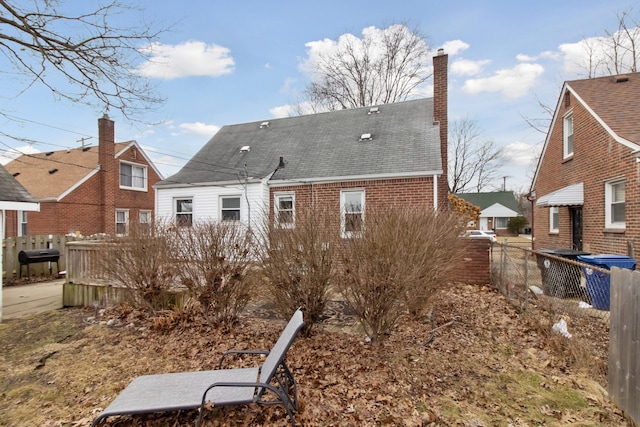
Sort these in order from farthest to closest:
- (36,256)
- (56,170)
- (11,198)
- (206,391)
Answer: (56,170), (36,256), (11,198), (206,391)

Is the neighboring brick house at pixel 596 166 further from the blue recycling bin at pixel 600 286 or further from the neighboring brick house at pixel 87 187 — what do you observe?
the neighboring brick house at pixel 87 187

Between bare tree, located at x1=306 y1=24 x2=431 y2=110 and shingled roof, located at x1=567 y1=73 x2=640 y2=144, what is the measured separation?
1587 cm

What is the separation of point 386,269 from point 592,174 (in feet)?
34.3

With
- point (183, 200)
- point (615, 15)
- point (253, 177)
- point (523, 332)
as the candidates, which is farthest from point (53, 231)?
point (615, 15)

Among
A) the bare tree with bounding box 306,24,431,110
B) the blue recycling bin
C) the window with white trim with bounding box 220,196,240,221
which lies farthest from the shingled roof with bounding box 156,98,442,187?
the bare tree with bounding box 306,24,431,110

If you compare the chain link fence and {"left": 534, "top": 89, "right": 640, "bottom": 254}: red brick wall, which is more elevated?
{"left": 534, "top": 89, "right": 640, "bottom": 254}: red brick wall

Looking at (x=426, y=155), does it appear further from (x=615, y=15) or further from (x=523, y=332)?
(x=615, y=15)

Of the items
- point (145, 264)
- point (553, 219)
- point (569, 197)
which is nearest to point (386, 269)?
point (145, 264)

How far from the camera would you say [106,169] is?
63.0 feet

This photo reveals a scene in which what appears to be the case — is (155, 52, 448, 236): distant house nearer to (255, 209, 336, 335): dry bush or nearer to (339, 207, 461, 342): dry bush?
(255, 209, 336, 335): dry bush

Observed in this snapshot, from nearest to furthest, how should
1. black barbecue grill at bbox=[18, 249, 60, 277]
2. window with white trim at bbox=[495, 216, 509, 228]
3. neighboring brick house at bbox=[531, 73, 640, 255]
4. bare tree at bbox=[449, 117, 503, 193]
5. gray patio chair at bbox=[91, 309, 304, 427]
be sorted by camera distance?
1. gray patio chair at bbox=[91, 309, 304, 427]
2. neighboring brick house at bbox=[531, 73, 640, 255]
3. black barbecue grill at bbox=[18, 249, 60, 277]
4. bare tree at bbox=[449, 117, 503, 193]
5. window with white trim at bbox=[495, 216, 509, 228]

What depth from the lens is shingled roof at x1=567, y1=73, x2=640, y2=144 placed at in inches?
374

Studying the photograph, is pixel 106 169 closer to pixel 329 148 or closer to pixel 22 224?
pixel 22 224

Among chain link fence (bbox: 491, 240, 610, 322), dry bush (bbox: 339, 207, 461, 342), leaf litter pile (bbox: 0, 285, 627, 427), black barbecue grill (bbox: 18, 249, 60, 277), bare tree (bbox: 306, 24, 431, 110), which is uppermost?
bare tree (bbox: 306, 24, 431, 110)
